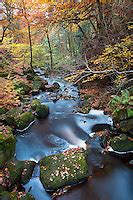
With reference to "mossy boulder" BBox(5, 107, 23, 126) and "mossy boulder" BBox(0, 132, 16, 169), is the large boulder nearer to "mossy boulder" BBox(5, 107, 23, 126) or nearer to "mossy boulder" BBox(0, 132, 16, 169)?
"mossy boulder" BBox(0, 132, 16, 169)

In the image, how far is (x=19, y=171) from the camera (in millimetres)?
6340

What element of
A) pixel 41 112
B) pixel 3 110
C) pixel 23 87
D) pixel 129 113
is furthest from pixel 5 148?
pixel 23 87

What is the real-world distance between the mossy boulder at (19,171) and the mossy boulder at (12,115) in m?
2.85

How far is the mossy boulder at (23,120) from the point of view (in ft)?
30.4

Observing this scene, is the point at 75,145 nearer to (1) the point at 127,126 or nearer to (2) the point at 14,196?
(1) the point at 127,126

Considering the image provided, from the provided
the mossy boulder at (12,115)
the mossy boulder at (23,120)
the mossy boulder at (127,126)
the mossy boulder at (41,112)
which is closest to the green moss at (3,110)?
the mossy boulder at (12,115)

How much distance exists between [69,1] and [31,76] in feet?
19.1

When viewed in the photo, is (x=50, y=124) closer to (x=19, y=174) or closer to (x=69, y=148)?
(x=69, y=148)

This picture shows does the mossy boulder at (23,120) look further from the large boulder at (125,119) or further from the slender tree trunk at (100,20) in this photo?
the slender tree trunk at (100,20)

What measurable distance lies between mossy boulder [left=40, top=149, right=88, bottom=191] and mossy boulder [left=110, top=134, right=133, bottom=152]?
4.53ft

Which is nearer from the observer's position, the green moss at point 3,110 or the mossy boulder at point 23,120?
the mossy boulder at point 23,120

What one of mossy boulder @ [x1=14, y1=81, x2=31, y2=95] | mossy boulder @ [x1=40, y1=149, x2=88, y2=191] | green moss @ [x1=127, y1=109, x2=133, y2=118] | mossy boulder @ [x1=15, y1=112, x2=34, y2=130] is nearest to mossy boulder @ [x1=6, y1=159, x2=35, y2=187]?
mossy boulder @ [x1=40, y1=149, x2=88, y2=191]

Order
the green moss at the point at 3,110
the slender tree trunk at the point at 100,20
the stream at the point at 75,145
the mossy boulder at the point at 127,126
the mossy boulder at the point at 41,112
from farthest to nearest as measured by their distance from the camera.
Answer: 1. the slender tree trunk at the point at 100,20
2. the mossy boulder at the point at 41,112
3. the green moss at the point at 3,110
4. the mossy boulder at the point at 127,126
5. the stream at the point at 75,145

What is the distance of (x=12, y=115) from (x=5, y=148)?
9.87ft
